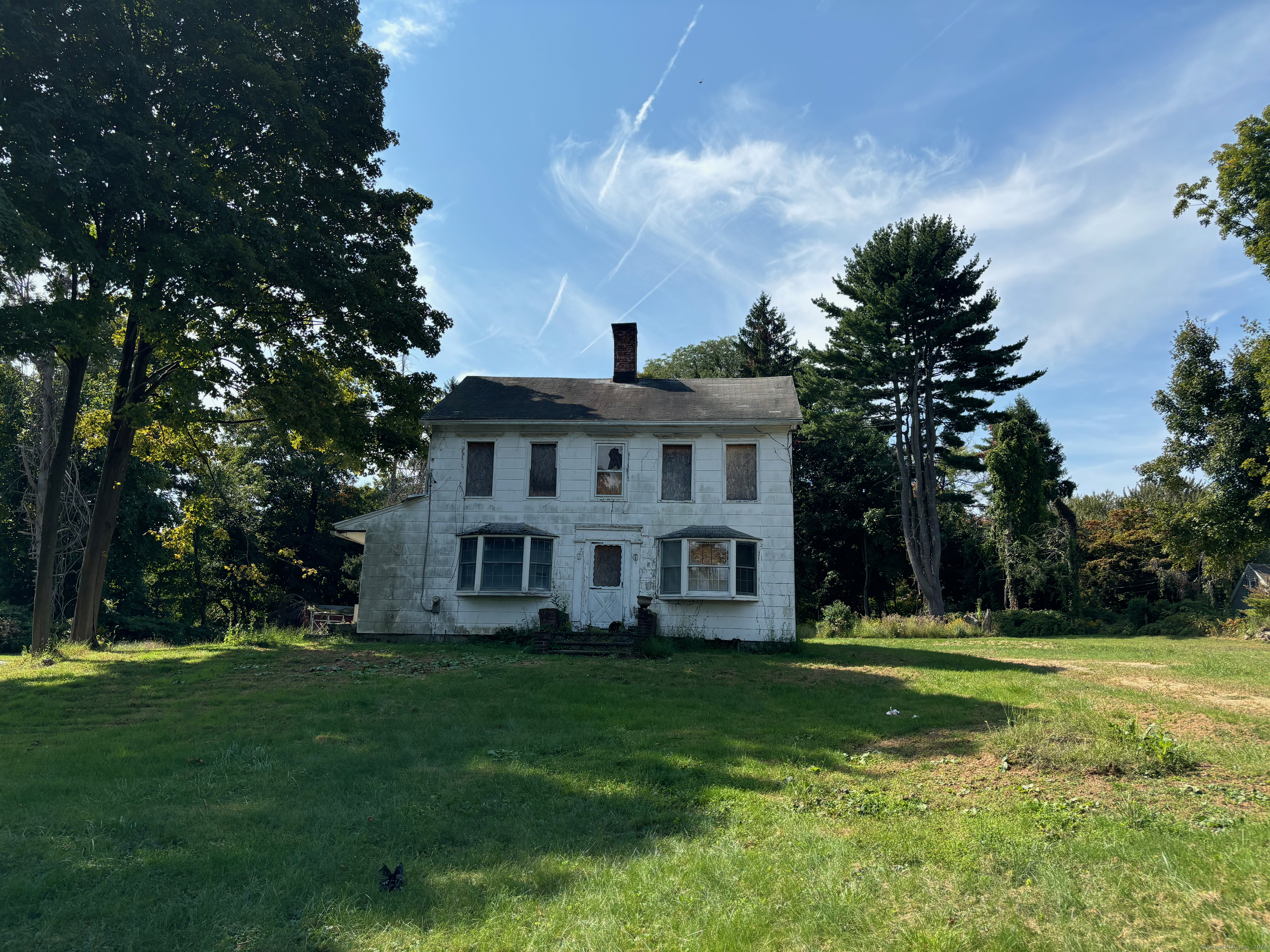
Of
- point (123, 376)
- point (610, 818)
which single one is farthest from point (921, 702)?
point (123, 376)

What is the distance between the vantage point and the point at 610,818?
6125 millimetres

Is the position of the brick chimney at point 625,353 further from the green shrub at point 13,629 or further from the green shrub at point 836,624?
the green shrub at point 13,629

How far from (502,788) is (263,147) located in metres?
16.2

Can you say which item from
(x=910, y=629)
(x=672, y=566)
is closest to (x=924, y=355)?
(x=910, y=629)

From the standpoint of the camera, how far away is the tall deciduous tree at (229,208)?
46.7 feet

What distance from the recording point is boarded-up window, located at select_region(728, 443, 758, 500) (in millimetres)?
19422

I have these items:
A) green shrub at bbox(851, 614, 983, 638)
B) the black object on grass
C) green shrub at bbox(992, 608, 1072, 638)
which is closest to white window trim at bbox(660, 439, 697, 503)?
green shrub at bbox(851, 614, 983, 638)

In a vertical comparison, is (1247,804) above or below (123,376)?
below

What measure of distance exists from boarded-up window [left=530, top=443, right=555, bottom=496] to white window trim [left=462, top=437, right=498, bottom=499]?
3.07 ft

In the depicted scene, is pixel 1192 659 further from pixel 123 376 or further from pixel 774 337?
pixel 774 337

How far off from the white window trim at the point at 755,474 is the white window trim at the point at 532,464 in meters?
2.68

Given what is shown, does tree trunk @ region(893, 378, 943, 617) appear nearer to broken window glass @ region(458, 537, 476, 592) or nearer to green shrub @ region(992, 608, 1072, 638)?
green shrub @ region(992, 608, 1072, 638)

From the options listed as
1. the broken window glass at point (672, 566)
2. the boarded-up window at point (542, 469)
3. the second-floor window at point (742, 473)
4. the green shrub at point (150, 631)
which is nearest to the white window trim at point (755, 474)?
the second-floor window at point (742, 473)

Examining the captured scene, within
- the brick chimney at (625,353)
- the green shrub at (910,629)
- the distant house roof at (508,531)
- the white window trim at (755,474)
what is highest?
the brick chimney at (625,353)
